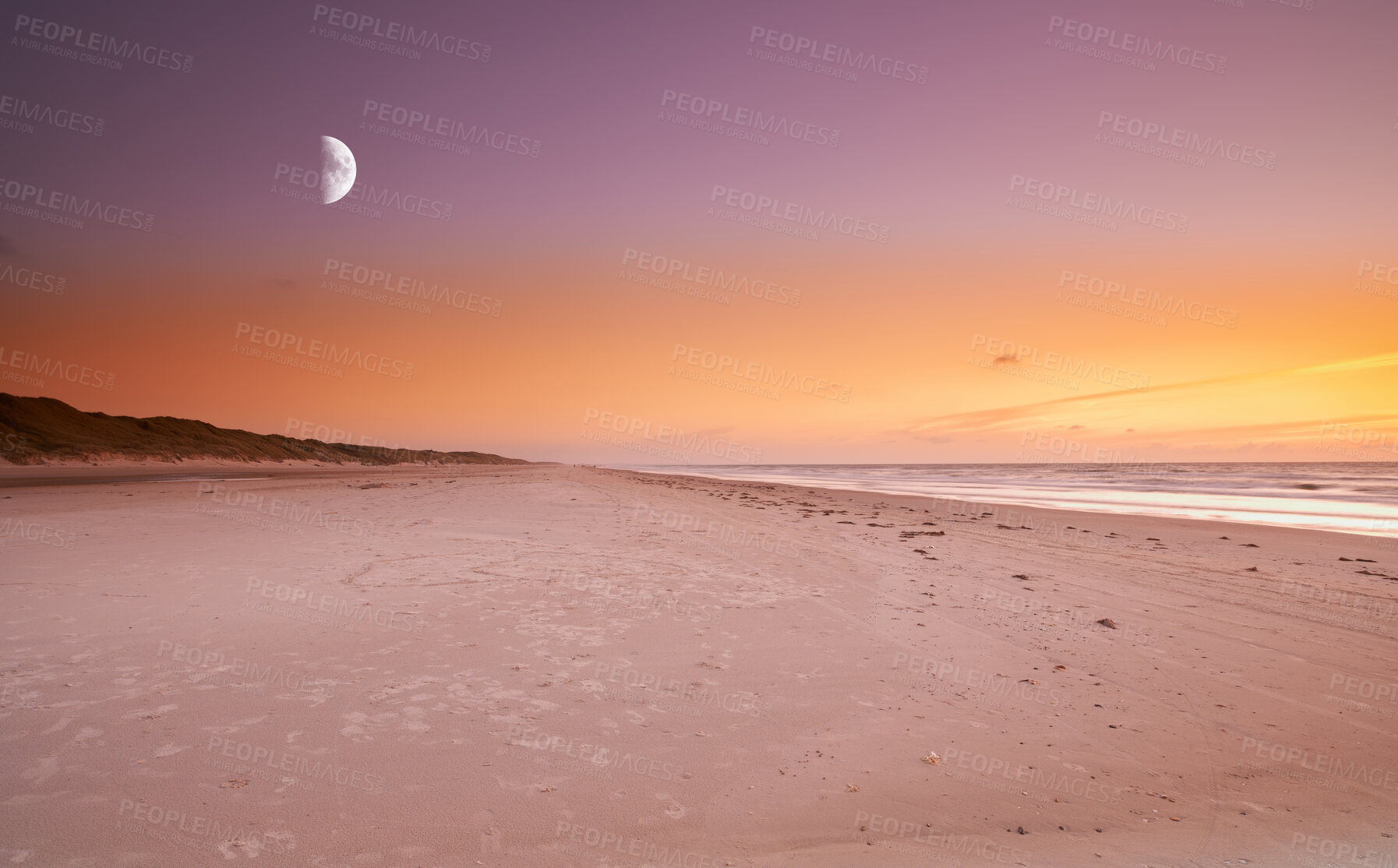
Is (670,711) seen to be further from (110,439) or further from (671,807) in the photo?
(110,439)

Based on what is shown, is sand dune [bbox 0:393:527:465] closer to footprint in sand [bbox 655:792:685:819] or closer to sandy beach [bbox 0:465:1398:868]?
sandy beach [bbox 0:465:1398:868]

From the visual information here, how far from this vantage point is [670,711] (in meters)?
5.02

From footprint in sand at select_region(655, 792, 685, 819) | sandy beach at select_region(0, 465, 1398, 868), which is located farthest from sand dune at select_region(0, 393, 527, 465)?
footprint in sand at select_region(655, 792, 685, 819)

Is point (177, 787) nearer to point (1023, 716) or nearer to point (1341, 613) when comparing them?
point (1023, 716)

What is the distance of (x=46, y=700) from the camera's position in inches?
180

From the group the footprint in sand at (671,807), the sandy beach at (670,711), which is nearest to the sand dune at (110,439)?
the sandy beach at (670,711)

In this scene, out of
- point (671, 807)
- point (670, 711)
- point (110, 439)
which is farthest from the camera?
point (110, 439)

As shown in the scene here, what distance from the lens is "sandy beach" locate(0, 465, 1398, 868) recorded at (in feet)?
11.5

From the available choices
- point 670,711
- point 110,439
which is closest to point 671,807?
point 670,711

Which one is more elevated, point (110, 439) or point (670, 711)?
point (110, 439)

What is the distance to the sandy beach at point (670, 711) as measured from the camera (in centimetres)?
351

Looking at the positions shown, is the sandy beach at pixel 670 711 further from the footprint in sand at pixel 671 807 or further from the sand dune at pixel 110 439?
the sand dune at pixel 110 439

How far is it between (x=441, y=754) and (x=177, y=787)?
1.40m

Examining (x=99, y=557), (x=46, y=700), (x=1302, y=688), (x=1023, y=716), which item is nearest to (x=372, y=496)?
(x=99, y=557)
